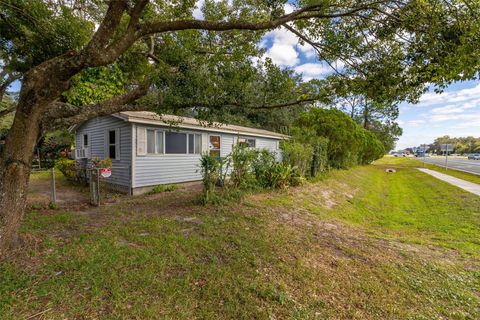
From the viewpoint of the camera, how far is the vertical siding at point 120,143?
7887 mm

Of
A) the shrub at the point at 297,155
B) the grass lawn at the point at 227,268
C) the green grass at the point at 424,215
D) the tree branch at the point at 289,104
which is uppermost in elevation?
the tree branch at the point at 289,104

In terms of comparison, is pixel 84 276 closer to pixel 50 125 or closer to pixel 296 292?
pixel 50 125

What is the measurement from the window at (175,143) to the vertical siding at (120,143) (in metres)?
1.39

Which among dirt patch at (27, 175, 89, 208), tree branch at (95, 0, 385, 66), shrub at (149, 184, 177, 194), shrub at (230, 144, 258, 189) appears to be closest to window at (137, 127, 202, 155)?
shrub at (149, 184, 177, 194)

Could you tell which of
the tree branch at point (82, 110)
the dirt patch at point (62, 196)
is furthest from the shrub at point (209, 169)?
the dirt patch at point (62, 196)

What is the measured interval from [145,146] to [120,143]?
1.08m

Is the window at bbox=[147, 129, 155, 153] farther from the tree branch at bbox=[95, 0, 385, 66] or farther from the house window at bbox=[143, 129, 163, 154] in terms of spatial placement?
the tree branch at bbox=[95, 0, 385, 66]

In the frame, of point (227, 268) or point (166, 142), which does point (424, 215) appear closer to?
point (227, 268)

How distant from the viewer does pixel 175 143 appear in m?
8.98

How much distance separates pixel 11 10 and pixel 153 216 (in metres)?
6.23

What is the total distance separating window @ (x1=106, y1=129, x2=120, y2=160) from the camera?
328 inches

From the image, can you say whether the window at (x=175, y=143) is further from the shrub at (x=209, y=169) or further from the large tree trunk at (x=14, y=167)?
the large tree trunk at (x=14, y=167)

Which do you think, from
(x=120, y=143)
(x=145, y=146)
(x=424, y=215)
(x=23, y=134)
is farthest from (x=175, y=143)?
(x=424, y=215)

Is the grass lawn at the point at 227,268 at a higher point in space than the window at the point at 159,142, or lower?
lower
